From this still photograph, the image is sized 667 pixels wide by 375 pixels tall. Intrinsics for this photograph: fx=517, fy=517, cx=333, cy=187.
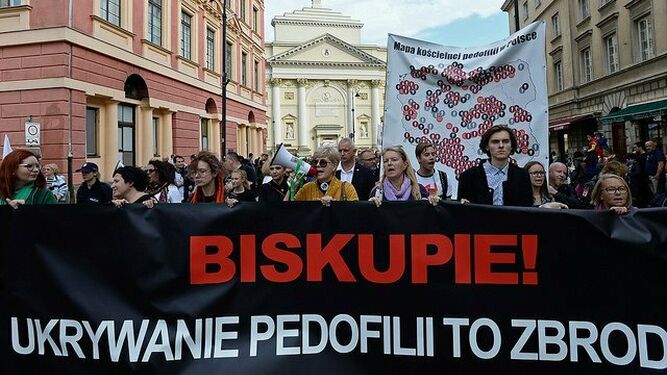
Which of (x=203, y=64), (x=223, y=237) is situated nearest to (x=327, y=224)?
(x=223, y=237)

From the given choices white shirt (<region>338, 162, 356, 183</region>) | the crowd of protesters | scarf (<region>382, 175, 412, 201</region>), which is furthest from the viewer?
white shirt (<region>338, 162, 356, 183</region>)

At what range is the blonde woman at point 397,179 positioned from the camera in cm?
435

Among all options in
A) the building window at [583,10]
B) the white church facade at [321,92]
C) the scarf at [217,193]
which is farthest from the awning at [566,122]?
the white church facade at [321,92]

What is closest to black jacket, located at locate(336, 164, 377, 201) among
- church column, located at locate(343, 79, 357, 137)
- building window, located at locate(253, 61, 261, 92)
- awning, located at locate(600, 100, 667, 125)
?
awning, located at locate(600, 100, 667, 125)

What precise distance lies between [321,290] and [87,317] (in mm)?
1502

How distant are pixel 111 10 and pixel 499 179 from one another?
16096 millimetres

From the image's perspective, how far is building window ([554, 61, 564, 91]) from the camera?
32.9 m

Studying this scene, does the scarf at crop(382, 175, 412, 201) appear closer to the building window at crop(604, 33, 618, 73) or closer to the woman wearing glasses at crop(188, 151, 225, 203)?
the woman wearing glasses at crop(188, 151, 225, 203)

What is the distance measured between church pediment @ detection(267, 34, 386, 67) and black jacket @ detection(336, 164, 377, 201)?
69754mm

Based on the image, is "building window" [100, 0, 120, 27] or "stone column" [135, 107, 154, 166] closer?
"building window" [100, 0, 120, 27]

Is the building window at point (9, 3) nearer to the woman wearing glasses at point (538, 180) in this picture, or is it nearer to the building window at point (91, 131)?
the building window at point (91, 131)

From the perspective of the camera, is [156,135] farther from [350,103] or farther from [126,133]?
[350,103]

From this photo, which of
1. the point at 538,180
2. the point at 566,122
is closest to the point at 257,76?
the point at 566,122

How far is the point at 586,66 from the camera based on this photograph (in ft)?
95.1
